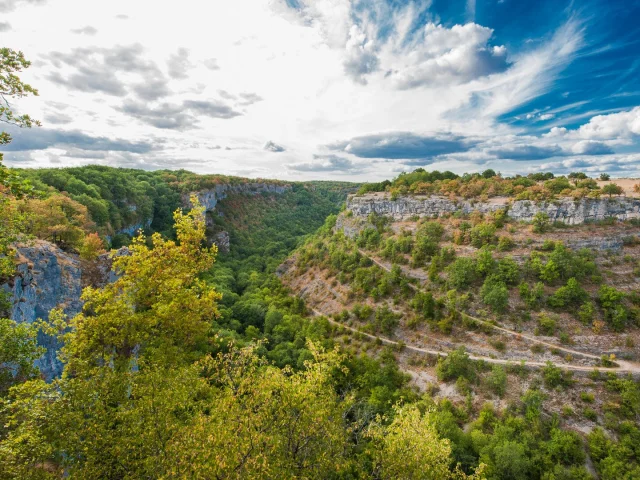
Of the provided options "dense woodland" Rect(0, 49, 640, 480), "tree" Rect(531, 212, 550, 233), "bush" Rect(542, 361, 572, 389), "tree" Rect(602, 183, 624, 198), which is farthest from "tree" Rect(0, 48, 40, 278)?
"tree" Rect(602, 183, 624, 198)

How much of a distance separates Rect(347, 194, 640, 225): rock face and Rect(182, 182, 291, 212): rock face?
39315 millimetres

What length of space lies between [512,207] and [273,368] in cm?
5398

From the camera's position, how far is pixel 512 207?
52.6 metres

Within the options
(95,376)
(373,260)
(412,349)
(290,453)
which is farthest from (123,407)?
(373,260)

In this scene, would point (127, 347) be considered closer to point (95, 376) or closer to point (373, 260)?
point (95, 376)

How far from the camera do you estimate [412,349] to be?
1677 inches

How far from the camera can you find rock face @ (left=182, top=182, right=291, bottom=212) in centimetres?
9462

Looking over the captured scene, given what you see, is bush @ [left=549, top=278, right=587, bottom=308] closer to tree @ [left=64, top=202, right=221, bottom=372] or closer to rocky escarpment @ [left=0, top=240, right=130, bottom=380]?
tree @ [left=64, top=202, right=221, bottom=372]

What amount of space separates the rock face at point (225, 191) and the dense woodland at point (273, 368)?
1655 cm


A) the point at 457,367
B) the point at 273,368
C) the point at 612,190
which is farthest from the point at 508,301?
the point at 273,368

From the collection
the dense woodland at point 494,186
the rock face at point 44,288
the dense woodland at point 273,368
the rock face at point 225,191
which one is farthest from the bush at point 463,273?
the rock face at point 225,191

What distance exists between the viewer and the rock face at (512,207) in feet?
147

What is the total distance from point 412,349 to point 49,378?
39.3 metres

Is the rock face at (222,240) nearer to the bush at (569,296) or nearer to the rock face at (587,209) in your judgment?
the rock face at (587,209)
